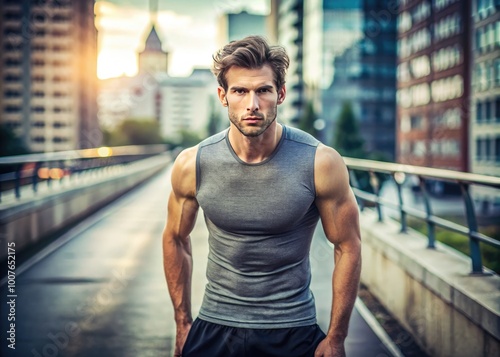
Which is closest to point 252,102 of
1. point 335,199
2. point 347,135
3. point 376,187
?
point 335,199

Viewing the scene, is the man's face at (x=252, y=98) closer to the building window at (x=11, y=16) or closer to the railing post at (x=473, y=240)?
the railing post at (x=473, y=240)

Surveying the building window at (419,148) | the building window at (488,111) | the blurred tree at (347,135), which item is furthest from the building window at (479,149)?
the building window at (419,148)

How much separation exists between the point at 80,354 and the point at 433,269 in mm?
3022

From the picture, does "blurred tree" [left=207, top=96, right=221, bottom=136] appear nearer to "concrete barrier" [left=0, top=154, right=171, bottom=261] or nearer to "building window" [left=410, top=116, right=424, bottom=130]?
"concrete barrier" [left=0, top=154, right=171, bottom=261]

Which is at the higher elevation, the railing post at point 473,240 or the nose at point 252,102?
the nose at point 252,102

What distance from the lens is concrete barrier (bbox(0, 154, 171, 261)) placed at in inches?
400

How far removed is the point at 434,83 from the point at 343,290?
78646 millimetres

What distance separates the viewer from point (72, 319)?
677cm

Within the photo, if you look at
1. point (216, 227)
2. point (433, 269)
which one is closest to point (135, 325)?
point (433, 269)

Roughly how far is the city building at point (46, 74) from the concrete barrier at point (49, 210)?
118443 millimetres

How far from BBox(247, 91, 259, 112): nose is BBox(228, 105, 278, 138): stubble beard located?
30 millimetres

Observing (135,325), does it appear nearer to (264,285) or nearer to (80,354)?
(80,354)

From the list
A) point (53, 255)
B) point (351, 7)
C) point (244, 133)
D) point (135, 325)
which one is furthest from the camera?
point (351, 7)

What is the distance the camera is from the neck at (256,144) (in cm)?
281
